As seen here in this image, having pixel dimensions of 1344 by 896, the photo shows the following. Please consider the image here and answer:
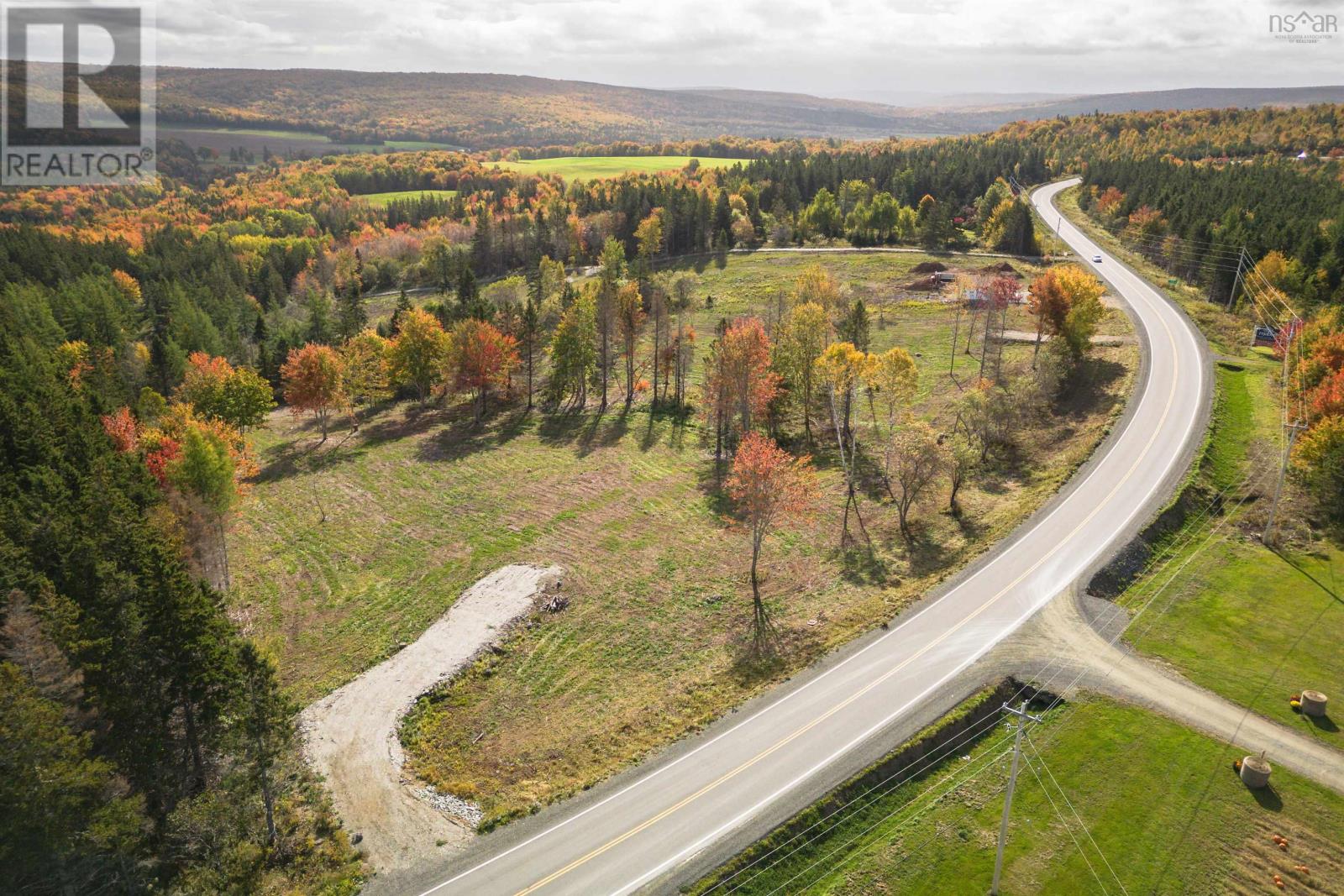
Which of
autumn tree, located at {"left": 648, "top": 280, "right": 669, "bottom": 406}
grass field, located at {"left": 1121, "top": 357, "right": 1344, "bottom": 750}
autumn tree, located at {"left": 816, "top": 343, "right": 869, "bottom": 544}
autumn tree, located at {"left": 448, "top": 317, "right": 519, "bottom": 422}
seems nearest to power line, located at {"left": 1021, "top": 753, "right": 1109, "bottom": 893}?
grass field, located at {"left": 1121, "top": 357, "right": 1344, "bottom": 750}

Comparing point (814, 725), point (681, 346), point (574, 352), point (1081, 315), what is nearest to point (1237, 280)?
point (1081, 315)

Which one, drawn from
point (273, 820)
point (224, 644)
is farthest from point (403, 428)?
point (273, 820)

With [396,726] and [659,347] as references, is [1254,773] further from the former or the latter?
[659,347]

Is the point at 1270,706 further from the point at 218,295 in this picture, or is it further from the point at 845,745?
the point at 218,295

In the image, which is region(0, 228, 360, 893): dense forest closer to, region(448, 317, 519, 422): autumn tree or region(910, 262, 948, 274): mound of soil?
region(448, 317, 519, 422): autumn tree

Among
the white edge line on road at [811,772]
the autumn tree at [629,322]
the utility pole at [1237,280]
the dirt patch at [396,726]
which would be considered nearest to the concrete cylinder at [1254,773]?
the white edge line on road at [811,772]

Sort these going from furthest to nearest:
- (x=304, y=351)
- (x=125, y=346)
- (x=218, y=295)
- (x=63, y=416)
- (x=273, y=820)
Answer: (x=218, y=295) → (x=125, y=346) → (x=304, y=351) → (x=63, y=416) → (x=273, y=820)
